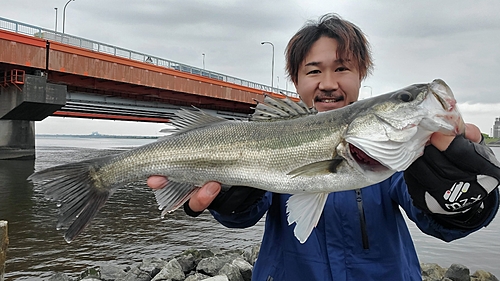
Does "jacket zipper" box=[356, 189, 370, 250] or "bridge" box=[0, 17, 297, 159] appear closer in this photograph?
"jacket zipper" box=[356, 189, 370, 250]

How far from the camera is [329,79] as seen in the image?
2953mm

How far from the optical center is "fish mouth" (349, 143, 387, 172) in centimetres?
222

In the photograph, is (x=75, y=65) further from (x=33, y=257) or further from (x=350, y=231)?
(x=350, y=231)

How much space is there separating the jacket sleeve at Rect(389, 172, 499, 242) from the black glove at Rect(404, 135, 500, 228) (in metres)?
0.03

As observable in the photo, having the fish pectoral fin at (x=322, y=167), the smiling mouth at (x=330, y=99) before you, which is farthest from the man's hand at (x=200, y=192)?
the smiling mouth at (x=330, y=99)

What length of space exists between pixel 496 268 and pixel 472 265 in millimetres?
425

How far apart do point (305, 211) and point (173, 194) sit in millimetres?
1016

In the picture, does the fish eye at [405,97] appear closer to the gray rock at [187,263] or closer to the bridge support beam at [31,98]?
the gray rock at [187,263]

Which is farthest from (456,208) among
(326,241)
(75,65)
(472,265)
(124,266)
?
(75,65)

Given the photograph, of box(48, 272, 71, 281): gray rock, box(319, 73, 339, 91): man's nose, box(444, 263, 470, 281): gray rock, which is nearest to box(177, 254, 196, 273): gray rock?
box(48, 272, 71, 281): gray rock

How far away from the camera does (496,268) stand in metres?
7.62

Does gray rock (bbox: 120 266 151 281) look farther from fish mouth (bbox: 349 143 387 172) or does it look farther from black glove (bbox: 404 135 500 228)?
black glove (bbox: 404 135 500 228)

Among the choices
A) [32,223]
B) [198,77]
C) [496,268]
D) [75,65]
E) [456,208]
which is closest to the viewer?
[456,208]

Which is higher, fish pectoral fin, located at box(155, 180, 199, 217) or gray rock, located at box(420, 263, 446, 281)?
fish pectoral fin, located at box(155, 180, 199, 217)
